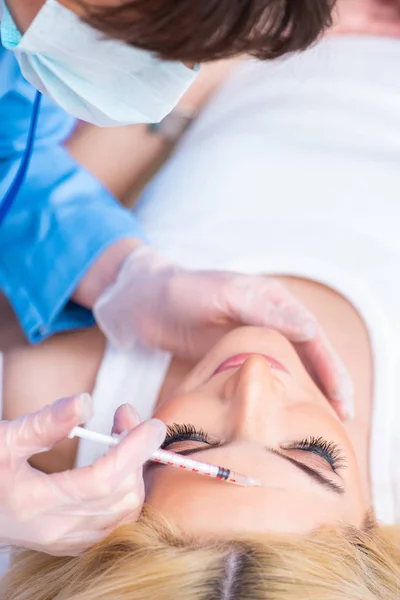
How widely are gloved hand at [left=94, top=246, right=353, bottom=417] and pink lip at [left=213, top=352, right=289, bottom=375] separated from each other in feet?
0.32

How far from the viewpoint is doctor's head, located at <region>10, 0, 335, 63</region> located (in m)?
0.57

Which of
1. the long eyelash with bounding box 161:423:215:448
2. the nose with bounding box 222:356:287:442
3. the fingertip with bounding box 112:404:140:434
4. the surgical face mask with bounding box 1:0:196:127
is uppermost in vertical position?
the surgical face mask with bounding box 1:0:196:127

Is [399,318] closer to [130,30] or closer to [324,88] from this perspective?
[324,88]

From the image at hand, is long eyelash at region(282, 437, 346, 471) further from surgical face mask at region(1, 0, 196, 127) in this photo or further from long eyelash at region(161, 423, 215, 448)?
surgical face mask at region(1, 0, 196, 127)

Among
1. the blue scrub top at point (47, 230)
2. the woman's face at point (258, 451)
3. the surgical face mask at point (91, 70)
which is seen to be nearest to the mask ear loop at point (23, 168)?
the blue scrub top at point (47, 230)

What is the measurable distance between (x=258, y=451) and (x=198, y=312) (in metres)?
0.34

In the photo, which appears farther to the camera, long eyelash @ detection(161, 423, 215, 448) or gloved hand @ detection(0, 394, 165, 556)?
long eyelash @ detection(161, 423, 215, 448)

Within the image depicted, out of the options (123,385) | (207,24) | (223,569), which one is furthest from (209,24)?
(123,385)

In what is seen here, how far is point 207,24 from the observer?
572 millimetres

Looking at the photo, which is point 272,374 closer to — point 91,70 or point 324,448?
point 324,448

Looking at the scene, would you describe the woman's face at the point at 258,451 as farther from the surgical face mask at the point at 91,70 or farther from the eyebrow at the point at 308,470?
the surgical face mask at the point at 91,70

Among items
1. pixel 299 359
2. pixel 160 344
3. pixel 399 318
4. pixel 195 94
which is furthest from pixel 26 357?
pixel 195 94

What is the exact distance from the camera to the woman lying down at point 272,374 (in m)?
0.72

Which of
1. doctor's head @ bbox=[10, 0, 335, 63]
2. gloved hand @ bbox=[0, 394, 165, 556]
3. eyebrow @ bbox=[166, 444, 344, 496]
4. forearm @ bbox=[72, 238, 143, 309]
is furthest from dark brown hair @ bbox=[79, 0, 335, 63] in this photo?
forearm @ bbox=[72, 238, 143, 309]
